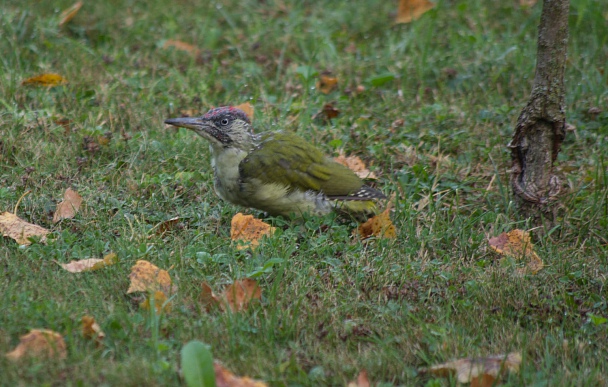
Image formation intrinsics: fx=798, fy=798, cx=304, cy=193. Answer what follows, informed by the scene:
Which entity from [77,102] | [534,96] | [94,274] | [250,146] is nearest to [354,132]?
[250,146]

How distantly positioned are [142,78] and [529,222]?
325 centimetres

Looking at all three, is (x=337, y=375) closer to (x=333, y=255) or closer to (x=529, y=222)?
(x=333, y=255)

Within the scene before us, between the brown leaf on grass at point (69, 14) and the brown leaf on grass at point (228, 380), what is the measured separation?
4.71 meters

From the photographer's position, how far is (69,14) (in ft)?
22.6

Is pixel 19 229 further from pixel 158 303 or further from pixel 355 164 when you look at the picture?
pixel 355 164

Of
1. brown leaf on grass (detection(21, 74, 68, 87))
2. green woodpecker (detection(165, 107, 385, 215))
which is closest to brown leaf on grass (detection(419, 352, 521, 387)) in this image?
green woodpecker (detection(165, 107, 385, 215))

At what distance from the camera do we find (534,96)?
14.7 feet

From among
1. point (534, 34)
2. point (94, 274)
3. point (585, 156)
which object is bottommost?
point (94, 274)

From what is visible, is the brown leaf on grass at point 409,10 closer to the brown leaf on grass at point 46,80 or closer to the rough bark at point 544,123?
the rough bark at point 544,123

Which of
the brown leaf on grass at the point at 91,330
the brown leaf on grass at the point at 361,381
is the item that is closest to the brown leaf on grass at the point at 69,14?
the brown leaf on grass at the point at 91,330

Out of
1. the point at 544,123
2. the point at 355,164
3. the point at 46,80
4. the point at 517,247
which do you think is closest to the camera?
the point at 517,247

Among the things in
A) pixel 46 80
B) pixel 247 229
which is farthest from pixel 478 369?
pixel 46 80

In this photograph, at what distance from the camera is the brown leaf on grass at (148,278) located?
366 cm

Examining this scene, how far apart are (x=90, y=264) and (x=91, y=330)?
66 cm
